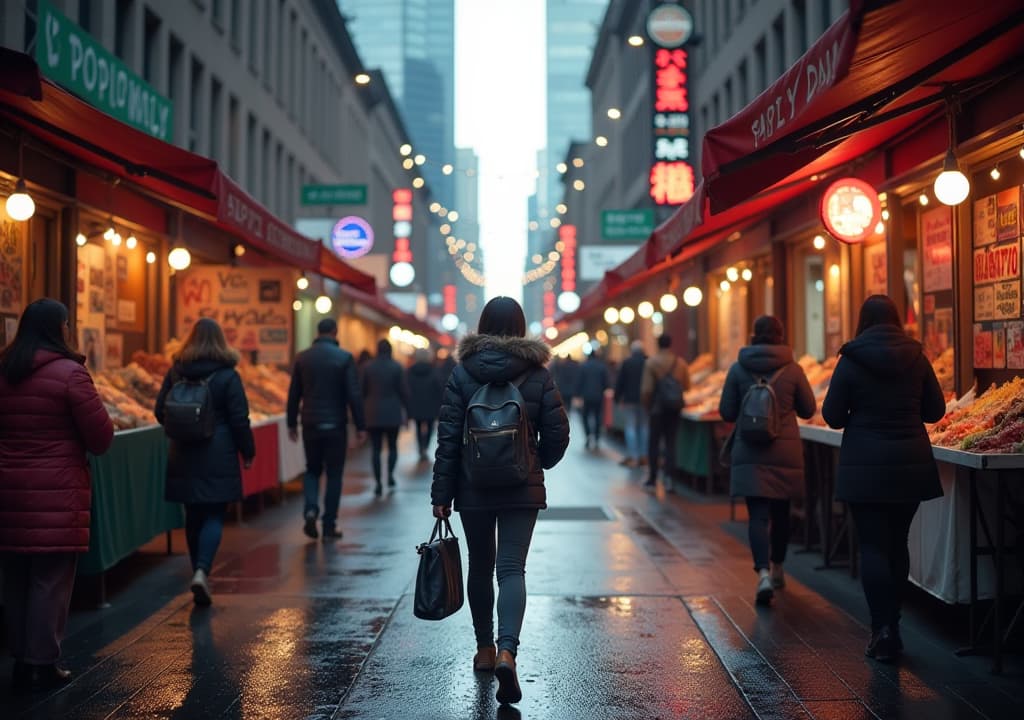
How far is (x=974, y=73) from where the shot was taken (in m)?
8.34

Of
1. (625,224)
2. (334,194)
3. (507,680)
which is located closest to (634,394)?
(625,224)

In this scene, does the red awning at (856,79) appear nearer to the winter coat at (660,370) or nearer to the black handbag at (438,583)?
the black handbag at (438,583)

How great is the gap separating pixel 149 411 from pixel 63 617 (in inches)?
215

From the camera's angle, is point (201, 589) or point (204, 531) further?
point (204, 531)

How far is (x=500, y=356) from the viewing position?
6.34m

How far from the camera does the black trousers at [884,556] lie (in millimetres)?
7062

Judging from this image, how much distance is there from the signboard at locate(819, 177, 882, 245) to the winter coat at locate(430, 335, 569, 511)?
5.34 m

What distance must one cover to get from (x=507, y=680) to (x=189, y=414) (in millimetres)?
3525

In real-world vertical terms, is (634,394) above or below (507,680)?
above

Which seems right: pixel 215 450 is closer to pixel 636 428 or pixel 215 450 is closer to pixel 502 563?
pixel 502 563

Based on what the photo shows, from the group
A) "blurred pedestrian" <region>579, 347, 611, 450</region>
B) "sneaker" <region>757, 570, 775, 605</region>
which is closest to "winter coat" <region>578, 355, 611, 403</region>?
"blurred pedestrian" <region>579, 347, 611, 450</region>

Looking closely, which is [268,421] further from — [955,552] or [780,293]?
[955,552]

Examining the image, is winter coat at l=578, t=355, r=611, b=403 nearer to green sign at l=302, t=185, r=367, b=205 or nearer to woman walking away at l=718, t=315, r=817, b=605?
green sign at l=302, t=185, r=367, b=205

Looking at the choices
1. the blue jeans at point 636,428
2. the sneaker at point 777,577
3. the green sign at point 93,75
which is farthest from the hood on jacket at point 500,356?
the blue jeans at point 636,428
